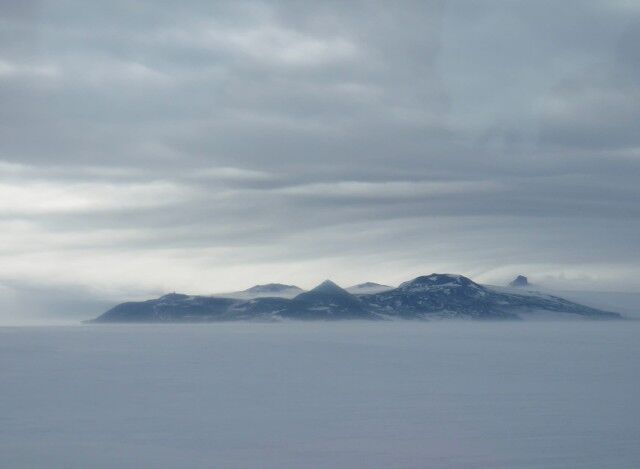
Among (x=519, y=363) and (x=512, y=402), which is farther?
(x=519, y=363)

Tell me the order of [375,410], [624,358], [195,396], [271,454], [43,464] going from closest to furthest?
[43,464] → [271,454] → [375,410] → [195,396] → [624,358]

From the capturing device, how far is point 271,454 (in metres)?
19.8

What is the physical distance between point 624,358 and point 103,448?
43150mm

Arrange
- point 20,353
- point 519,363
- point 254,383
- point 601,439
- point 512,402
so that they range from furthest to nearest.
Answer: point 20,353
point 519,363
point 254,383
point 512,402
point 601,439

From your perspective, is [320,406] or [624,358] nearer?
[320,406]

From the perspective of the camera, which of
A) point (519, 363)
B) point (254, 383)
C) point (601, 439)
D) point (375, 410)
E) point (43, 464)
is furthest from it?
point (519, 363)

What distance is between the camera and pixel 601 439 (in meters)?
21.2

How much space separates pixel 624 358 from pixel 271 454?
4139 centimetres

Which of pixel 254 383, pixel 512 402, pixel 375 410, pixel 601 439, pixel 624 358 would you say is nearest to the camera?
pixel 601 439

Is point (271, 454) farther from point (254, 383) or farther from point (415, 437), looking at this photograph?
point (254, 383)

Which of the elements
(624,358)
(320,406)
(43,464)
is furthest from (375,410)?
(624,358)

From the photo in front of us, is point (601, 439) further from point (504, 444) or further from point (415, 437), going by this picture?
point (415, 437)

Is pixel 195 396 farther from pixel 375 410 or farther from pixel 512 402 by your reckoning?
pixel 512 402

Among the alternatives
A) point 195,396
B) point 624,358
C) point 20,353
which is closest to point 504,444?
point 195,396
